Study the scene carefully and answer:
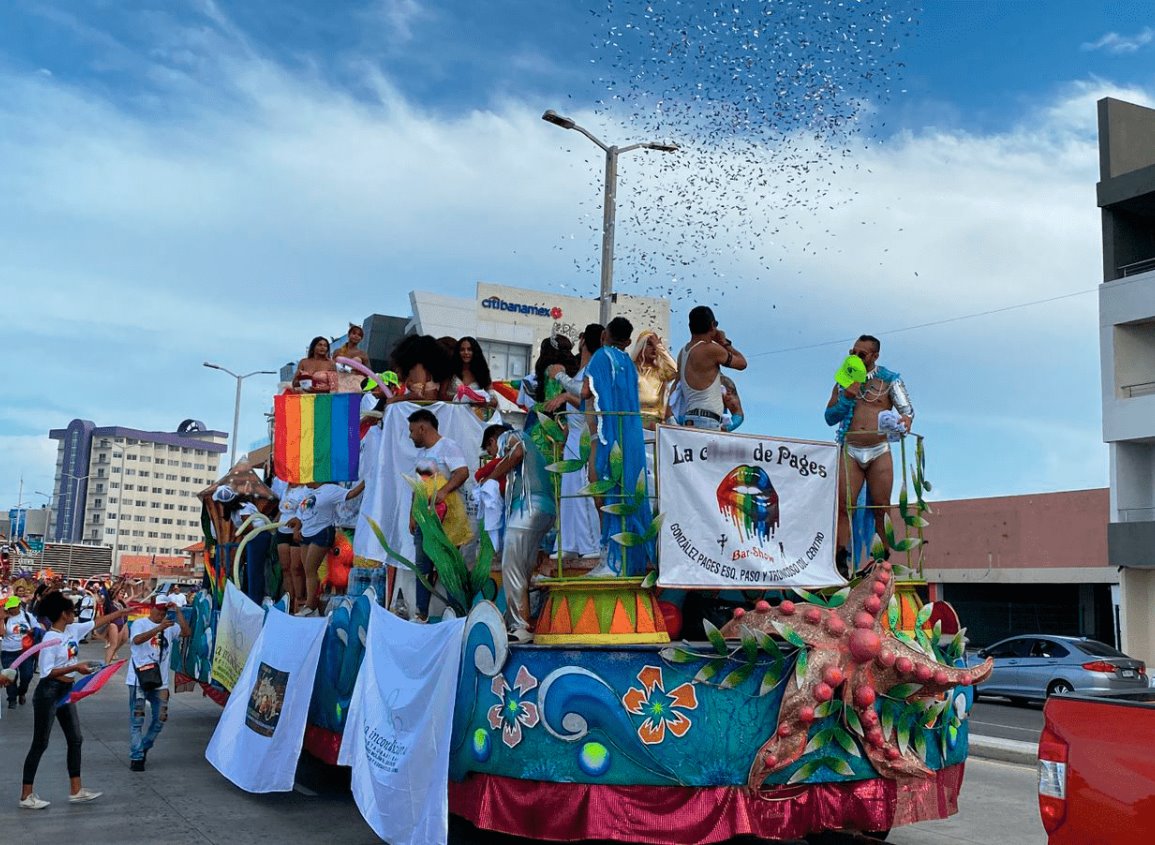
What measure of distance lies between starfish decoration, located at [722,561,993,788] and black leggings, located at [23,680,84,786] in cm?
577

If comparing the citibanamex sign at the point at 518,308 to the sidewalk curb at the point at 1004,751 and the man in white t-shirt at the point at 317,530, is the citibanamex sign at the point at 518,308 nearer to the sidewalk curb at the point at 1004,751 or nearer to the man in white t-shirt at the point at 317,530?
the sidewalk curb at the point at 1004,751

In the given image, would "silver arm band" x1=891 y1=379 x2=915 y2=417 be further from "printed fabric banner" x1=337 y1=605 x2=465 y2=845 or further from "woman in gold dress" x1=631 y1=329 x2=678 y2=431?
"printed fabric banner" x1=337 y1=605 x2=465 y2=845

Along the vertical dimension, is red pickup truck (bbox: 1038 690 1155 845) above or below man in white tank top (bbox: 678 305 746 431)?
below

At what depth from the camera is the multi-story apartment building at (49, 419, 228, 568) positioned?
539 ft

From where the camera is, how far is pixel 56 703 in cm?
882

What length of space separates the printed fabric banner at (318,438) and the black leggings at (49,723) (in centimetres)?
242

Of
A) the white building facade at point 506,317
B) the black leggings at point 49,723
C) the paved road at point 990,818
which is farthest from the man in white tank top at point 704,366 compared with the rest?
the white building facade at point 506,317

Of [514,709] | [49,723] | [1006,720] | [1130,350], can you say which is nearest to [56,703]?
[49,723]

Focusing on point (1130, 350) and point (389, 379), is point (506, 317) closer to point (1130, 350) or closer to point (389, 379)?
point (1130, 350)

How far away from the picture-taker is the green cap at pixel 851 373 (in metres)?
7.43

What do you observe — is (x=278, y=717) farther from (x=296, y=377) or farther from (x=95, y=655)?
(x=95, y=655)

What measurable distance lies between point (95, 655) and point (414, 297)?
77.6 ft

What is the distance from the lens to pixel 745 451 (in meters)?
6.47

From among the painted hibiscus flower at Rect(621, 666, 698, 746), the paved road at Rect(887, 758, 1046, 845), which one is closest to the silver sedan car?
the paved road at Rect(887, 758, 1046, 845)
